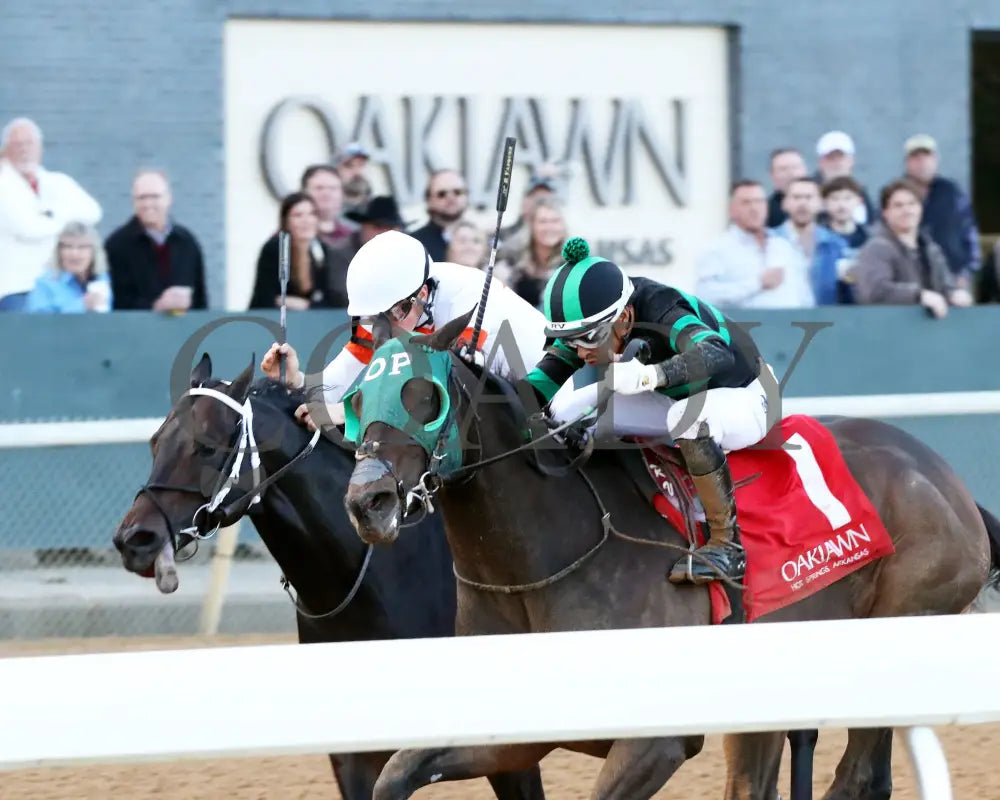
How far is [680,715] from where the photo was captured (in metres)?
2.37

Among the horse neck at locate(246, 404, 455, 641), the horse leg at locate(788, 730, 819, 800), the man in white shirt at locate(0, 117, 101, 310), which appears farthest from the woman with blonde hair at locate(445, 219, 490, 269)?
the horse leg at locate(788, 730, 819, 800)

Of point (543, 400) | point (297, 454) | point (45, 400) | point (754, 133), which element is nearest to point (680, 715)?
point (543, 400)

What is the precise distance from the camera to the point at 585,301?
3.68 metres

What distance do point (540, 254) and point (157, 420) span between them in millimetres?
1763

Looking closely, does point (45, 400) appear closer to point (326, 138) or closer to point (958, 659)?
point (326, 138)

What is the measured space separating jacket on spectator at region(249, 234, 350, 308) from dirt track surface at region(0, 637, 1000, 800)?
7.88 feet

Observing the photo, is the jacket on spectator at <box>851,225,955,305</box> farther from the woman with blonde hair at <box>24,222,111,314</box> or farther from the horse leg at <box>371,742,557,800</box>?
the horse leg at <box>371,742,557,800</box>

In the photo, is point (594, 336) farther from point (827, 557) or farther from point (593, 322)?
point (827, 557)

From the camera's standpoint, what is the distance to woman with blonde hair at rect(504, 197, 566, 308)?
7359mm

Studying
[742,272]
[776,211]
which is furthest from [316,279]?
[776,211]

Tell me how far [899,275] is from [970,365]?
0.53 metres

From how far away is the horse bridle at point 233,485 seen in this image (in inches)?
163

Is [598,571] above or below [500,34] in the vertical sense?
below

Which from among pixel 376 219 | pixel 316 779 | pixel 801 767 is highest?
pixel 376 219
